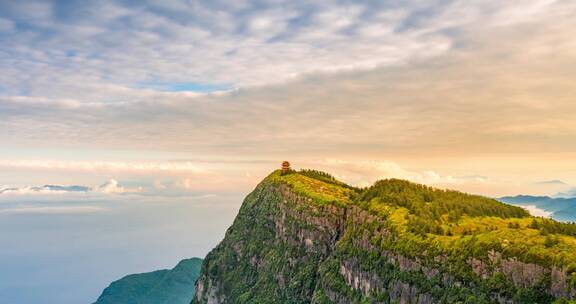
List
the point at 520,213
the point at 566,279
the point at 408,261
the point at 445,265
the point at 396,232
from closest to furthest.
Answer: the point at 566,279
the point at 445,265
the point at 408,261
the point at 396,232
the point at 520,213

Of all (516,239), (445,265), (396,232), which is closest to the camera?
(516,239)

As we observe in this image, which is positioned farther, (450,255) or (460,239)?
(460,239)

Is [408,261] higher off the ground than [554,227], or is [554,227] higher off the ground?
[554,227]

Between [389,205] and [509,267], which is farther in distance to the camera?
[389,205]

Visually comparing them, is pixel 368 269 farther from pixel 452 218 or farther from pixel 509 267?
pixel 509 267

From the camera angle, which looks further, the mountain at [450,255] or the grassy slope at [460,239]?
the grassy slope at [460,239]

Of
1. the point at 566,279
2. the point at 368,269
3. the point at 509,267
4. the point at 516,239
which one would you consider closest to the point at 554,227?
the point at 516,239

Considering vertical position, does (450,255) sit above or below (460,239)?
below

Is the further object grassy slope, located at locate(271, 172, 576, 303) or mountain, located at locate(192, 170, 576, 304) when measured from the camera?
grassy slope, located at locate(271, 172, 576, 303)

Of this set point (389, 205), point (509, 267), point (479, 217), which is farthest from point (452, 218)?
point (509, 267)

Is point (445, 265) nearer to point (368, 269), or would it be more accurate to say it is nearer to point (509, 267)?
point (509, 267)
